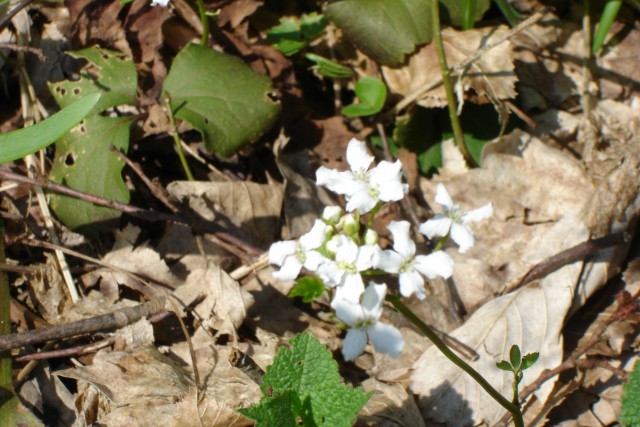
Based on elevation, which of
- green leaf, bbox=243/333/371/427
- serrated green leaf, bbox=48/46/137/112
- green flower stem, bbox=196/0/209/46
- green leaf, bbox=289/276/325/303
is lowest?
green leaf, bbox=243/333/371/427

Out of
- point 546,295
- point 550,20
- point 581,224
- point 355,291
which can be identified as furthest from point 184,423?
point 550,20

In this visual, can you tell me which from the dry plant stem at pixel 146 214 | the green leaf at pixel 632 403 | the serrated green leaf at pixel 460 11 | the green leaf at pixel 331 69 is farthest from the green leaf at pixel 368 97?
the green leaf at pixel 632 403

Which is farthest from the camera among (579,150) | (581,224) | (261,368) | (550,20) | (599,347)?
(550,20)

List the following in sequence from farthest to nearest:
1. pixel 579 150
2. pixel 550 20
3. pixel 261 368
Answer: pixel 550 20, pixel 579 150, pixel 261 368

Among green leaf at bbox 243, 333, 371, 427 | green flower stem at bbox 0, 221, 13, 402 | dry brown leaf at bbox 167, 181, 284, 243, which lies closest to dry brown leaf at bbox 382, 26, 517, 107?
dry brown leaf at bbox 167, 181, 284, 243

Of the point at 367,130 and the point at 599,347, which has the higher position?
the point at 367,130

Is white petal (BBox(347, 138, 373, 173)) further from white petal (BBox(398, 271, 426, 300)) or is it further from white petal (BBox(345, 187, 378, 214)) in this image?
white petal (BBox(398, 271, 426, 300))

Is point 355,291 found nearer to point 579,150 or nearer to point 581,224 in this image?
point 581,224

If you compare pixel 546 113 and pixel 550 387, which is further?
pixel 546 113
